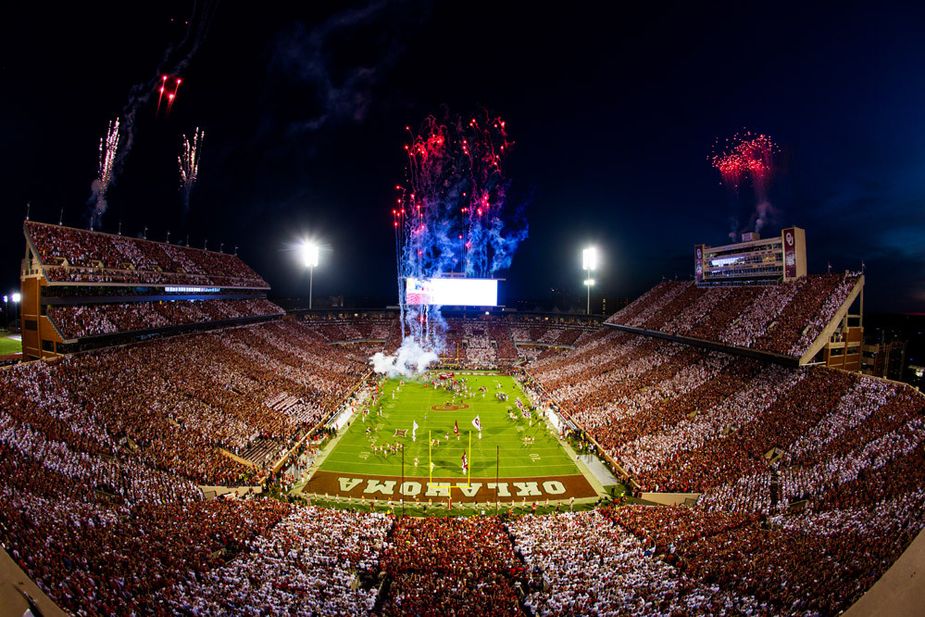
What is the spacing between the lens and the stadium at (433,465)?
11875 mm

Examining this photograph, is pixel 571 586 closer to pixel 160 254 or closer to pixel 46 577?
pixel 46 577

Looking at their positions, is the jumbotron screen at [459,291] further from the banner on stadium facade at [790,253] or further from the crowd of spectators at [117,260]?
the banner on stadium facade at [790,253]

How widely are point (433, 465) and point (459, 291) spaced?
38034mm

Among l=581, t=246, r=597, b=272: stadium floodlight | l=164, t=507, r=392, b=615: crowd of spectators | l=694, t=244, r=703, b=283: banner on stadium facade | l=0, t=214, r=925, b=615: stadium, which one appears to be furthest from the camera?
l=581, t=246, r=597, b=272: stadium floodlight

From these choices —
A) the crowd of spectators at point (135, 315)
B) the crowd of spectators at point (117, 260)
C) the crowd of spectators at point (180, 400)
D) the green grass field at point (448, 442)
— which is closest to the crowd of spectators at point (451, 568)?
the green grass field at point (448, 442)

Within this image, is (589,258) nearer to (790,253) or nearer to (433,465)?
(790,253)

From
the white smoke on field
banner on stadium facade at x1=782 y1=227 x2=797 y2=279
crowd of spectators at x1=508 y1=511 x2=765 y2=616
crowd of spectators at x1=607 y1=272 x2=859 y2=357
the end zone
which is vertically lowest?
the end zone

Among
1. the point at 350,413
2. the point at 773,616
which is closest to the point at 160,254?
the point at 350,413

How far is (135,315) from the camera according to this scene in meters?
31.6

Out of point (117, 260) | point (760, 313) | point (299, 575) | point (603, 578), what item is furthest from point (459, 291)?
point (299, 575)

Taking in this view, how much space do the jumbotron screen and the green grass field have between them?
72.9 ft

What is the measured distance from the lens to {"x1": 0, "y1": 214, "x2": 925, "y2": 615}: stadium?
39.0 ft

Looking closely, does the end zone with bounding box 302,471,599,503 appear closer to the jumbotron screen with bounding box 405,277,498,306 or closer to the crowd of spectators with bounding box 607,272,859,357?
the crowd of spectators with bounding box 607,272,859,357

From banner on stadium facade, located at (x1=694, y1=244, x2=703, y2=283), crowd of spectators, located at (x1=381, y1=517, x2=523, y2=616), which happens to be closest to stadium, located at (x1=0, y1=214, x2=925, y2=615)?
crowd of spectators, located at (x1=381, y1=517, x2=523, y2=616)
